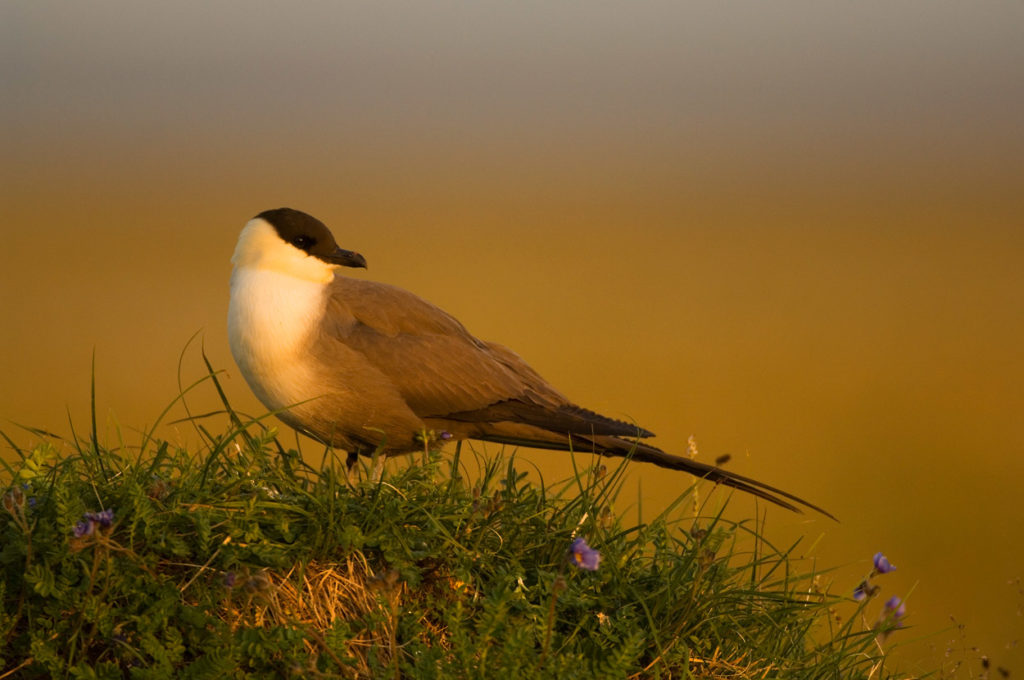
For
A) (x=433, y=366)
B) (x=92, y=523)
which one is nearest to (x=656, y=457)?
(x=433, y=366)

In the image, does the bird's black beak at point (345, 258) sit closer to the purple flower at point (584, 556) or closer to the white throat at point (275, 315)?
the white throat at point (275, 315)

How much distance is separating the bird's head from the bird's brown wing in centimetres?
12

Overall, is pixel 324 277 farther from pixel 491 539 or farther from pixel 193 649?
pixel 193 649

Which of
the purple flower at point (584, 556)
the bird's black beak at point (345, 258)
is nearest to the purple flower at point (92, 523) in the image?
the purple flower at point (584, 556)

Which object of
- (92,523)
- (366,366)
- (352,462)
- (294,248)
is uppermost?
(294,248)

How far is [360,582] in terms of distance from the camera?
11.4ft

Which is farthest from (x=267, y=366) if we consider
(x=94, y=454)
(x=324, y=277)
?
(x=94, y=454)

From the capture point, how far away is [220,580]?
10.9 ft

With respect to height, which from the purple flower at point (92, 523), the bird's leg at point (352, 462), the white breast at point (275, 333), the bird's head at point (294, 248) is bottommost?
the bird's leg at point (352, 462)

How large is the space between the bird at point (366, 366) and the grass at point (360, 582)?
0.85 meters

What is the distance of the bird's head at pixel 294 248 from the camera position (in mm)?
5355

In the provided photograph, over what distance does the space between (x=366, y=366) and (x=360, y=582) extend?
182 cm

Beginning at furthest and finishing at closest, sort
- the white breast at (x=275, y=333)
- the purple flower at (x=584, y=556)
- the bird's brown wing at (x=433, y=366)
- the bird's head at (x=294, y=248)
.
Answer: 1. the bird's head at (x=294, y=248)
2. the bird's brown wing at (x=433, y=366)
3. the white breast at (x=275, y=333)
4. the purple flower at (x=584, y=556)

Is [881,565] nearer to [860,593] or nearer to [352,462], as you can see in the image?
[860,593]
